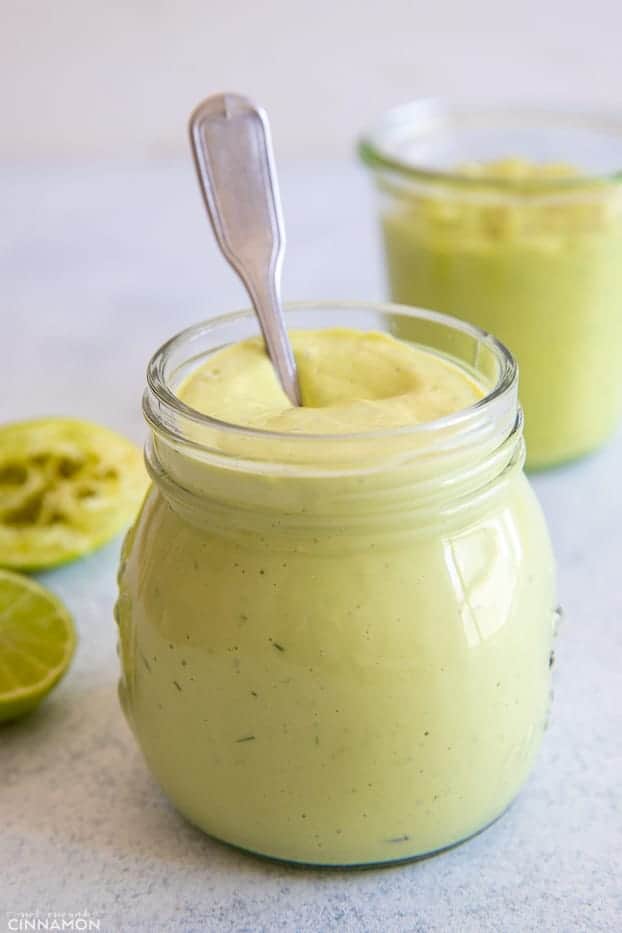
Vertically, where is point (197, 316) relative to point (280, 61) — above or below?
below

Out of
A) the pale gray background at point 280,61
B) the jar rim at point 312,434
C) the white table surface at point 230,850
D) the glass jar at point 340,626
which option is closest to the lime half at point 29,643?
the white table surface at point 230,850

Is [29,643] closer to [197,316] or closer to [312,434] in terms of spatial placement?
[312,434]

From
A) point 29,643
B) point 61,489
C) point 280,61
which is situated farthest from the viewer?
point 280,61

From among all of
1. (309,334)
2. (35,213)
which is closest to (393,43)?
(35,213)

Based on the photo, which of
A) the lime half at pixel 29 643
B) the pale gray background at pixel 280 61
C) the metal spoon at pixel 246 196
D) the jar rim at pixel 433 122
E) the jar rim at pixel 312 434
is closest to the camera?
the jar rim at pixel 312 434

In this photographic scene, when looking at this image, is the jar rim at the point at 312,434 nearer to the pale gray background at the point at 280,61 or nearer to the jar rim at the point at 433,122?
the jar rim at the point at 433,122

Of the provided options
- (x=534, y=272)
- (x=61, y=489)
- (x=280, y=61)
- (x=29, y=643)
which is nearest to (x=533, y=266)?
(x=534, y=272)

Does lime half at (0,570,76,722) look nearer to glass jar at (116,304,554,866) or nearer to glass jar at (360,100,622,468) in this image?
glass jar at (116,304,554,866)
